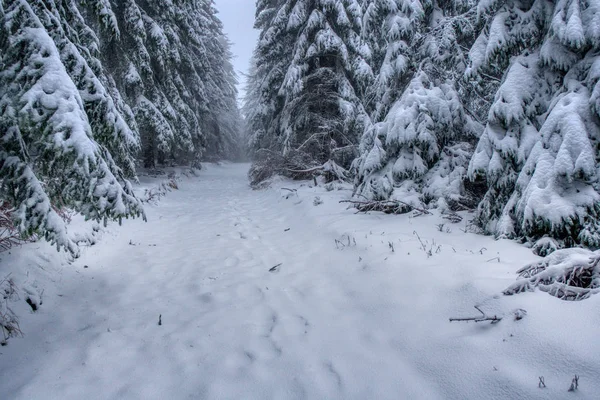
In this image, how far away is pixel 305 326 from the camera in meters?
3.43

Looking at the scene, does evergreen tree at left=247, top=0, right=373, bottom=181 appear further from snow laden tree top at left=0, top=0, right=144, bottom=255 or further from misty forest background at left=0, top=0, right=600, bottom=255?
snow laden tree top at left=0, top=0, right=144, bottom=255

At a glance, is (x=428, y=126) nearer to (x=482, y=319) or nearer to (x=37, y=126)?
(x=482, y=319)

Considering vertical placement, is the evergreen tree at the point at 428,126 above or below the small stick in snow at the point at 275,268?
above

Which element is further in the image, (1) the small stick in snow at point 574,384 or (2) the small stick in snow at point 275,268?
(2) the small stick in snow at point 275,268

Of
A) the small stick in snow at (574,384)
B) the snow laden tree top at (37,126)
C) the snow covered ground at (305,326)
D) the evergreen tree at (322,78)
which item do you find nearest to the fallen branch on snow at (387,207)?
the snow covered ground at (305,326)

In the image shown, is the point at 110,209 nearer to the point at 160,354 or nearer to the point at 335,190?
the point at 160,354

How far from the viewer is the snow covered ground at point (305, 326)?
2305mm

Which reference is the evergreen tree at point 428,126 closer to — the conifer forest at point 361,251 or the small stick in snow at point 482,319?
the conifer forest at point 361,251

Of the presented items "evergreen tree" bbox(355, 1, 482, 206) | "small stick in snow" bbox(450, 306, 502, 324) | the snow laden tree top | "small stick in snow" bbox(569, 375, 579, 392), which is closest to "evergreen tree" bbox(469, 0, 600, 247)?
"evergreen tree" bbox(355, 1, 482, 206)

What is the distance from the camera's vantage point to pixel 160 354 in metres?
2.96

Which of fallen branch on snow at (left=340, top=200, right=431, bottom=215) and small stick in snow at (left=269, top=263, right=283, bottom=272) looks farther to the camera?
fallen branch on snow at (left=340, top=200, right=431, bottom=215)

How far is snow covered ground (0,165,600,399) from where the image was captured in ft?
7.56

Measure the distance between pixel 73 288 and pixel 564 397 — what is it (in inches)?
204

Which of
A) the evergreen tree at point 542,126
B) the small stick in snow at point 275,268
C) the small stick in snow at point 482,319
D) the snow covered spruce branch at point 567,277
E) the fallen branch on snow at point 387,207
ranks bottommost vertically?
the small stick in snow at point 275,268
